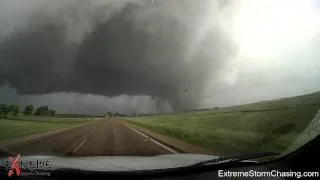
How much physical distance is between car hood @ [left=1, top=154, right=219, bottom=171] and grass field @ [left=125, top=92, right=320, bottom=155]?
54 centimetres

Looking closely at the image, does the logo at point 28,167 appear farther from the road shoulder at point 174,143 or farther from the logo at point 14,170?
the road shoulder at point 174,143

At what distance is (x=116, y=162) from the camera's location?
452 centimetres

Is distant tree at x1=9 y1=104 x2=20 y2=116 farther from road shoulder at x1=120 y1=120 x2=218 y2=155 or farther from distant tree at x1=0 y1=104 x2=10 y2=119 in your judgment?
road shoulder at x1=120 y1=120 x2=218 y2=155

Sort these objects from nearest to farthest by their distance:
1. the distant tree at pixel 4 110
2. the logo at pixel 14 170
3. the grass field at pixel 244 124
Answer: the logo at pixel 14 170, the distant tree at pixel 4 110, the grass field at pixel 244 124

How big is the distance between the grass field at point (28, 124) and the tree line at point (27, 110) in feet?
0.14

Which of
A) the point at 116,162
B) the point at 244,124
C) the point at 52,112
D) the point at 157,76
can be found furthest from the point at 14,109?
the point at 244,124

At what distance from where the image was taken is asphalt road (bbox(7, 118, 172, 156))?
4660mm

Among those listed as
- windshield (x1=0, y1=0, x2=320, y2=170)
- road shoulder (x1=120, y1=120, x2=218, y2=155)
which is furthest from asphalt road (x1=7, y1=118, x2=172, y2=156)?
road shoulder (x1=120, y1=120, x2=218, y2=155)

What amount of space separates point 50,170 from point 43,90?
0.83 metres

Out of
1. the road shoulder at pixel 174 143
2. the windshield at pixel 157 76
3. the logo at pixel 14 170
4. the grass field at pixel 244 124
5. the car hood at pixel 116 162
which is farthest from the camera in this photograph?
the grass field at pixel 244 124

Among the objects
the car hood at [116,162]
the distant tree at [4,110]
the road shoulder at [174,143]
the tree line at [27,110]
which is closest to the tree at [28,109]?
→ the tree line at [27,110]

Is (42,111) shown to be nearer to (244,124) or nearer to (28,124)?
(28,124)

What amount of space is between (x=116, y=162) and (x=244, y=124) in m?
1.74

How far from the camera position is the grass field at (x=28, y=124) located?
4585 millimetres
